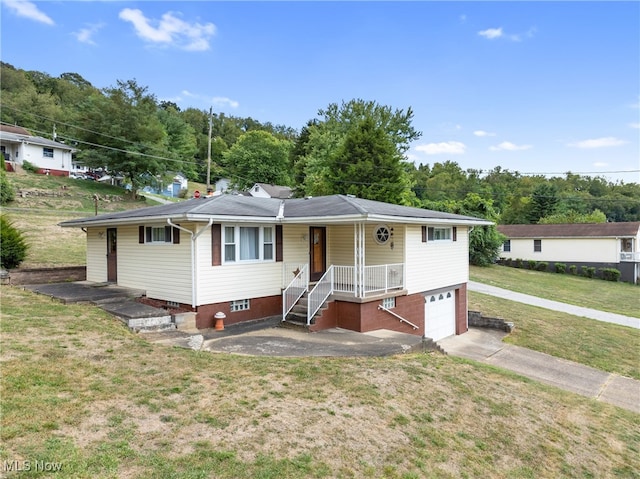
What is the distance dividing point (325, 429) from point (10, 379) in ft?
13.8

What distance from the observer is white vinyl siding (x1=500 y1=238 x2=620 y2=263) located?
34.2 metres

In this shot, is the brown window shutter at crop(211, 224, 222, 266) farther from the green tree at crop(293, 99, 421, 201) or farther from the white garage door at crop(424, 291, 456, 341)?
the green tree at crop(293, 99, 421, 201)

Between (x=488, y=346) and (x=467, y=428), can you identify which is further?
(x=488, y=346)

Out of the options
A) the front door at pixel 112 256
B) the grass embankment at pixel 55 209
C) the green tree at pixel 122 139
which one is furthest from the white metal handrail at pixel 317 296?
the green tree at pixel 122 139

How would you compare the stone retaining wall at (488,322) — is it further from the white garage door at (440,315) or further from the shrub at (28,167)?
the shrub at (28,167)

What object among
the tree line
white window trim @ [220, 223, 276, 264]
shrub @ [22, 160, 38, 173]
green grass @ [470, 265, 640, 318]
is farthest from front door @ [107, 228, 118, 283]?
shrub @ [22, 160, 38, 173]

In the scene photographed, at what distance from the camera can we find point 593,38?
62.8ft

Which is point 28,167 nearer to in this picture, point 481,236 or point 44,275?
point 44,275

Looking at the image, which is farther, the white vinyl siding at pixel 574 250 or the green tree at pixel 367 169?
the white vinyl siding at pixel 574 250

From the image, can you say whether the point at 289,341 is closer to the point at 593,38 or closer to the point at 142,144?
the point at 593,38

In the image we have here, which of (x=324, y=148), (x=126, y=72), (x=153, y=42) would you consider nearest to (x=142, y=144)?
(x=126, y=72)

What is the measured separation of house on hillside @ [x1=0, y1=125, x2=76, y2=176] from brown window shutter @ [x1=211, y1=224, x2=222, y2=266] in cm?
3362

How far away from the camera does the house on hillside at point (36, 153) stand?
118 ft

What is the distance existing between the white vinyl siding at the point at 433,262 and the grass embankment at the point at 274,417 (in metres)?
4.66
